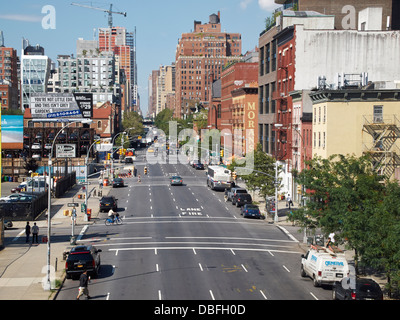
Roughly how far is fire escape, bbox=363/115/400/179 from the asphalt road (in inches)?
435

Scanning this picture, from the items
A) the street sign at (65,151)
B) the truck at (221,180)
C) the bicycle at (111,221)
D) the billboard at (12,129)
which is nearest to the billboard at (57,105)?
the billboard at (12,129)

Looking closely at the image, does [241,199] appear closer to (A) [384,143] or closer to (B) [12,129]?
(A) [384,143]

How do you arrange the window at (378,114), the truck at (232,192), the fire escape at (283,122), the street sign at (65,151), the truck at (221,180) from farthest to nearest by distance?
the truck at (221,180) < the fire escape at (283,122) < the street sign at (65,151) < the truck at (232,192) < the window at (378,114)

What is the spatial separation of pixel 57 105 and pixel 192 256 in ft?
292

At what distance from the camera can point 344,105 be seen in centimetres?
5341

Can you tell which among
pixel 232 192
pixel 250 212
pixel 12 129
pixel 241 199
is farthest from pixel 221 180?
pixel 12 129

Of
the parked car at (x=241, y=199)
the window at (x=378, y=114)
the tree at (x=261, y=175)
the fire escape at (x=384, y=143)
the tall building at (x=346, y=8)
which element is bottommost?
the parked car at (x=241, y=199)

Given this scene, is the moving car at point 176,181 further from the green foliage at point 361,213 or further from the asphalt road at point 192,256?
the green foliage at point 361,213

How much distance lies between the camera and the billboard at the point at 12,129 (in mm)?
82312

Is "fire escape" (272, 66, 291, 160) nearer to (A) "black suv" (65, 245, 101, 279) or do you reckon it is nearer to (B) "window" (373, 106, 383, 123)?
(B) "window" (373, 106, 383, 123)

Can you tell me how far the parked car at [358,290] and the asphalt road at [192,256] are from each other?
1.57 m

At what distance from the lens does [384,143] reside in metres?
51.8

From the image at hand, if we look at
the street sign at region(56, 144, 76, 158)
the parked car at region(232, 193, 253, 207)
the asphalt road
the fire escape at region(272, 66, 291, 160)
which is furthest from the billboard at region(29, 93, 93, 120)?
the parked car at region(232, 193, 253, 207)
